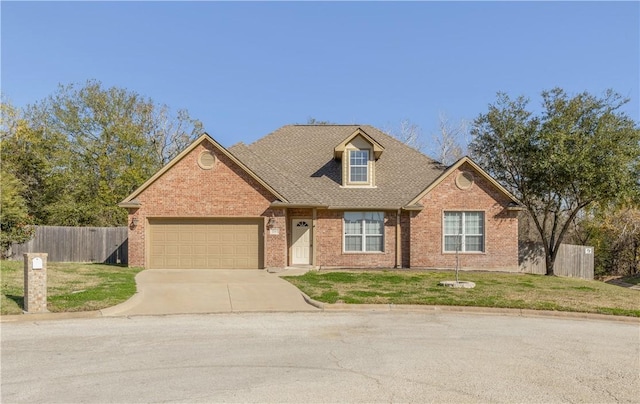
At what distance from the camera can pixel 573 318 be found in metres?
11.9

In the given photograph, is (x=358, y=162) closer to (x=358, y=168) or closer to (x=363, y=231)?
(x=358, y=168)

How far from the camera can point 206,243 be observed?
2086cm

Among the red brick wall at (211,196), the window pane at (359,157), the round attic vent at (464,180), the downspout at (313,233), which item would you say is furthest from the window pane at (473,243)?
Result: the red brick wall at (211,196)

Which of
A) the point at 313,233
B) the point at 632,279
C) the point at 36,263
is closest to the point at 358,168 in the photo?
the point at 313,233

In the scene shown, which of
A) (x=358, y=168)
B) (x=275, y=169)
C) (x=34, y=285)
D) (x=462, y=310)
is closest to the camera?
(x=34, y=285)

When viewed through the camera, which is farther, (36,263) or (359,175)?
(359,175)

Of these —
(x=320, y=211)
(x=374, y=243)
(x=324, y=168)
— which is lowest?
(x=374, y=243)

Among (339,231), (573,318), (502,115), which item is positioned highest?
(502,115)

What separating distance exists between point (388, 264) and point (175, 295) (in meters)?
11.6

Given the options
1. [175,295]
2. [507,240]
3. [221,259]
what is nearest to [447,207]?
[507,240]

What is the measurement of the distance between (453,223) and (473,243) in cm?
136

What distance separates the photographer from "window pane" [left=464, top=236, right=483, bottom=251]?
74.4 feet

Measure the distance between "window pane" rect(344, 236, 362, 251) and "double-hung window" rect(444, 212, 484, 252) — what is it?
422cm

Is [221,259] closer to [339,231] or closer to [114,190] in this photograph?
[339,231]
